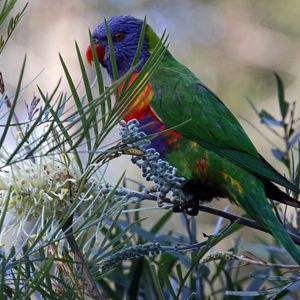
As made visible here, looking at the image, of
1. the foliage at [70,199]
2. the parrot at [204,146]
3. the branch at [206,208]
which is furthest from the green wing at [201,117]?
the foliage at [70,199]

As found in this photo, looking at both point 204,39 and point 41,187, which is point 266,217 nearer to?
point 41,187

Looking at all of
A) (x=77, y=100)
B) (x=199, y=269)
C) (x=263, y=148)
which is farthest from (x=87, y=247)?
(x=263, y=148)

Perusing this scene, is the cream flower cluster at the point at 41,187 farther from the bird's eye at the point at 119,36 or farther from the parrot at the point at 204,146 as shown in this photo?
the bird's eye at the point at 119,36

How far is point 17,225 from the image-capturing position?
785 millimetres

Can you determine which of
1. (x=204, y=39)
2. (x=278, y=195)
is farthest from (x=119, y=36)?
(x=204, y=39)

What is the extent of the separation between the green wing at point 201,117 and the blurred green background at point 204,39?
2.23m

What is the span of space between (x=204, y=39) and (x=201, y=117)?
2988mm

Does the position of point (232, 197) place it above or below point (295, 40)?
below

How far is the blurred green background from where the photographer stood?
3994mm

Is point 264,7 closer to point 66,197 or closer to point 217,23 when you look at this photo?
point 217,23

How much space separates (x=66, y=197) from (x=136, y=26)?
4.59 feet

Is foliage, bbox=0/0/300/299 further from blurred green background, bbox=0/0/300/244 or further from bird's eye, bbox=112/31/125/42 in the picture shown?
blurred green background, bbox=0/0/300/244

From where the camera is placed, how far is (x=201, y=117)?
1.57 metres

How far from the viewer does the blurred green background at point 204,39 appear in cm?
399
